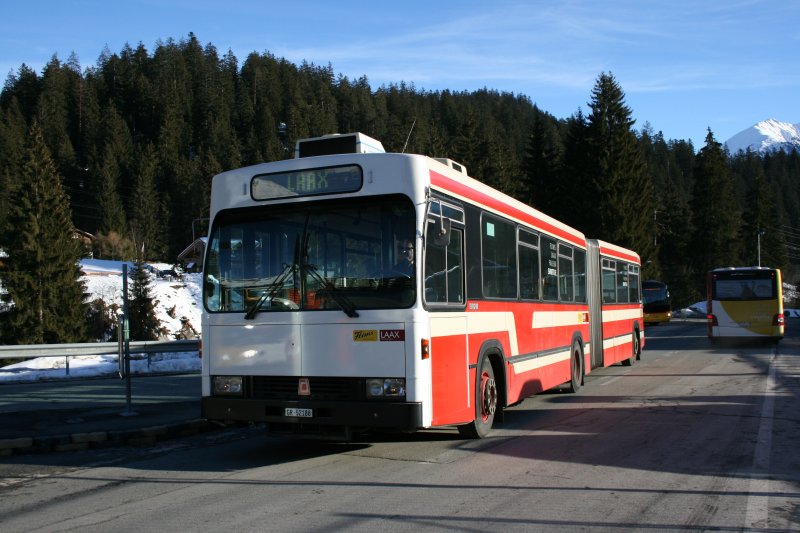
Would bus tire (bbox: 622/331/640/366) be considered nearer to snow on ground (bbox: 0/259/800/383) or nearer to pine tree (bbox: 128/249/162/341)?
snow on ground (bbox: 0/259/800/383)

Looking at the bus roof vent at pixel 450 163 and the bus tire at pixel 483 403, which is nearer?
the bus tire at pixel 483 403

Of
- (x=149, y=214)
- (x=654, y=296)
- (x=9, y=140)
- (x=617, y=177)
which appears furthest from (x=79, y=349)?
(x=9, y=140)

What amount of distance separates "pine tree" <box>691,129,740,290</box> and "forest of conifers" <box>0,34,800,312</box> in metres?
0.16

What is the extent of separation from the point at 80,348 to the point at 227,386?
12706 millimetres

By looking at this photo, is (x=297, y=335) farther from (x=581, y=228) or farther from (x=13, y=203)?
(x=581, y=228)

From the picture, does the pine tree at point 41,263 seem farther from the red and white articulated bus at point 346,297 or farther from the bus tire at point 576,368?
the red and white articulated bus at point 346,297

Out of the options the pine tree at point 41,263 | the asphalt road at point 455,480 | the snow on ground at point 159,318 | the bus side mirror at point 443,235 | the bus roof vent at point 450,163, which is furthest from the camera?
the pine tree at point 41,263

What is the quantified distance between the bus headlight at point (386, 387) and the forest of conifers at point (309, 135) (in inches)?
2024

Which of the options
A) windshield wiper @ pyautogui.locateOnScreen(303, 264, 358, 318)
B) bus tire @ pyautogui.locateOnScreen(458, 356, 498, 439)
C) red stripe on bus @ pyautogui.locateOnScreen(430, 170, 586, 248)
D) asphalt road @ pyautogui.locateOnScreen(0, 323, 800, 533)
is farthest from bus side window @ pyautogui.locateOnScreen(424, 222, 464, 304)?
asphalt road @ pyautogui.locateOnScreen(0, 323, 800, 533)

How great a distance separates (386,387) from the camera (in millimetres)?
7406

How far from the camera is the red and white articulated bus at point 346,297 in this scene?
7449 millimetres

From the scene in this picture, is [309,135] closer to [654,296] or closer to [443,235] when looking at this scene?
[654,296]

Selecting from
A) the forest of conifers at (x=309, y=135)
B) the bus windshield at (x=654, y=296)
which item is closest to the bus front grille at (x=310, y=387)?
the bus windshield at (x=654, y=296)

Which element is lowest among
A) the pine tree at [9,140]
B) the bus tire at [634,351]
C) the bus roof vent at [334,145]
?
the bus tire at [634,351]
